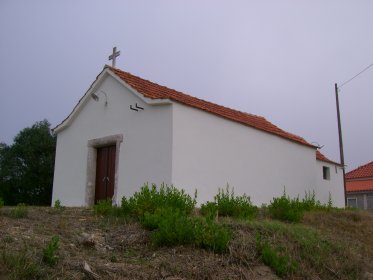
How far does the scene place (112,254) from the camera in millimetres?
6035

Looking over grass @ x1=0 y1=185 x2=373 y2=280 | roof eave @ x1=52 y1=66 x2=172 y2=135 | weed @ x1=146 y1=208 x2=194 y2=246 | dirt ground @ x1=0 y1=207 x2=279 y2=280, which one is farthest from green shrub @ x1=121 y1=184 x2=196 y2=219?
roof eave @ x1=52 y1=66 x2=172 y2=135

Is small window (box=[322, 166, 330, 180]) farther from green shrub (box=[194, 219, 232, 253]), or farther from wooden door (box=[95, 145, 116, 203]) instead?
green shrub (box=[194, 219, 232, 253])

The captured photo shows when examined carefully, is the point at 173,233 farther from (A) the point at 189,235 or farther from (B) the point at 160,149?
(B) the point at 160,149

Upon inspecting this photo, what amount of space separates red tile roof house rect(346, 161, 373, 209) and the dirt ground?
25418mm

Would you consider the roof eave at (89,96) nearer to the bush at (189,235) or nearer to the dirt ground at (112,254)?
the dirt ground at (112,254)

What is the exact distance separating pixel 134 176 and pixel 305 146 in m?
7.19

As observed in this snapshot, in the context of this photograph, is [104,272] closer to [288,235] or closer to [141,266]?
[141,266]

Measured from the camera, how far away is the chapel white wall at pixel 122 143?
36.2 feet

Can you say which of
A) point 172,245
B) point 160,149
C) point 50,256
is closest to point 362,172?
point 160,149

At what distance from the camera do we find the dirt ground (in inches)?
203

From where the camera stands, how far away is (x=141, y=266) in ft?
18.3

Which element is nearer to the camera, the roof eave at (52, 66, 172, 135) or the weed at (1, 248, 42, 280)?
the weed at (1, 248, 42, 280)

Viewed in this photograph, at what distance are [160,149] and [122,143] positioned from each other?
5.42 ft

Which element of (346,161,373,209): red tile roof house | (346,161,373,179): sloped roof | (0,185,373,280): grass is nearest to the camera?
(0,185,373,280): grass
